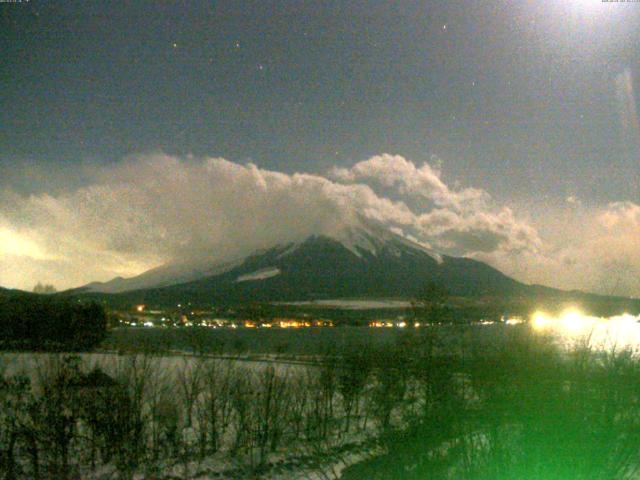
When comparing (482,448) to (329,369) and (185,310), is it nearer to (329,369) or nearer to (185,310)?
(329,369)

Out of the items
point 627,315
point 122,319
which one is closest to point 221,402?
point 627,315

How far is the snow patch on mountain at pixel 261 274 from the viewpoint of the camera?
525ft

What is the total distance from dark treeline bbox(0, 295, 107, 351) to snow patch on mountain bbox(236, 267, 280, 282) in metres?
118

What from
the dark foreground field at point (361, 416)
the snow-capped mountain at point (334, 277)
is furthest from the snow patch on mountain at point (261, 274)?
the dark foreground field at point (361, 416)

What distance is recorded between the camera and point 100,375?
15.7 metres

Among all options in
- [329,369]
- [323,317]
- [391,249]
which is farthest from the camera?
[391,249]

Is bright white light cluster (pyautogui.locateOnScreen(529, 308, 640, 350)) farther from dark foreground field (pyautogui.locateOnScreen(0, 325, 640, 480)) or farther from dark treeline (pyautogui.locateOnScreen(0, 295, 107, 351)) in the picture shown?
dark treeline (pyautogui.locateOnScreen(0, 295, 107, 351))

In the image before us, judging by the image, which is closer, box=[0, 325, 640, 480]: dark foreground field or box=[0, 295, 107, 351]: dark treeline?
box=[0, 325, 640, 480]: dark foreground field

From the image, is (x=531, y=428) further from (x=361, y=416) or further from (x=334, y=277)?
(x=334, y=277)

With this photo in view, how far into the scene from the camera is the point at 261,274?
16712 cm

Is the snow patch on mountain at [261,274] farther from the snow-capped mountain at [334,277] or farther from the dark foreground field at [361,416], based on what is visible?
the dark foreground field at [361,416]

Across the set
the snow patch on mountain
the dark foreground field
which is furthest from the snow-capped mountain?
the dark foreground field

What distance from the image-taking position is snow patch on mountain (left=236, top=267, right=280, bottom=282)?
160m

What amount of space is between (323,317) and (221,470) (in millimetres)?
80005
